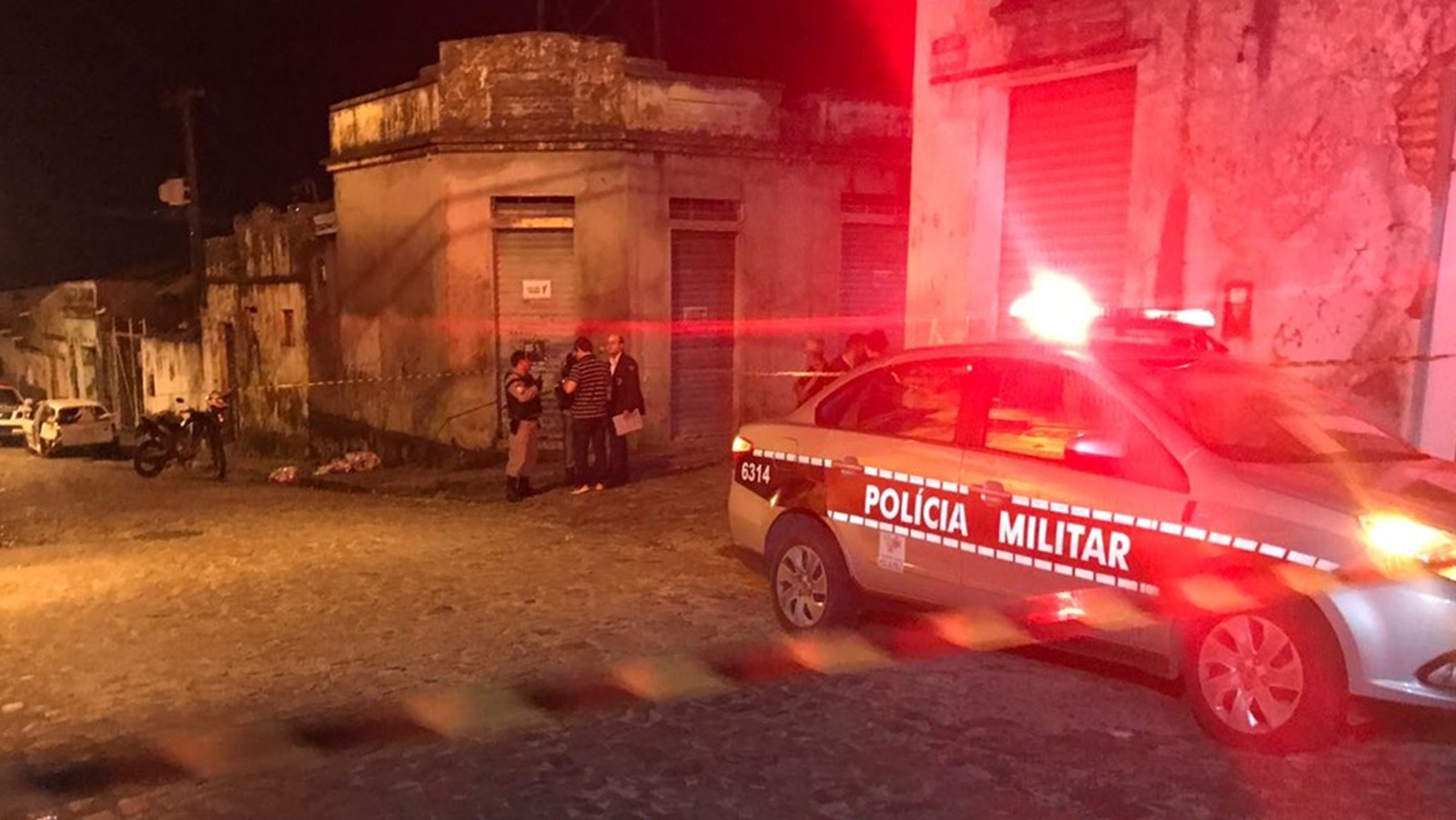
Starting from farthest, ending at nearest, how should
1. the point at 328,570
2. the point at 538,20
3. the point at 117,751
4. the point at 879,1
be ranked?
the point at 879,1 → the point at 538,20 → the point at 328,570 → the point at 117,751

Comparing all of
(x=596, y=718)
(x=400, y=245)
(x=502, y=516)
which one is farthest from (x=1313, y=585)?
(x=400, y=245)

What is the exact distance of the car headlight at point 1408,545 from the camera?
13.4ft

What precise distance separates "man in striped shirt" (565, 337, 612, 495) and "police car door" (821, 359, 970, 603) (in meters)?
5.39

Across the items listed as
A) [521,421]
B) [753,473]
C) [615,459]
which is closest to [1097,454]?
[753,473]

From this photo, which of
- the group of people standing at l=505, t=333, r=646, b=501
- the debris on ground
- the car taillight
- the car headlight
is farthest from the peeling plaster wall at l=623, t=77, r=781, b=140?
the car headlight

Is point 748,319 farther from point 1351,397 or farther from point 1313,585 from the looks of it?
point 1313,585

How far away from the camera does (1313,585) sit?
4.24 meters

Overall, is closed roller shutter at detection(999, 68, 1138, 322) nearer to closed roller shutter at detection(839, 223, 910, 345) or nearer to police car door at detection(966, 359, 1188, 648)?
police car door at detection(966, 359, 1188, 648)

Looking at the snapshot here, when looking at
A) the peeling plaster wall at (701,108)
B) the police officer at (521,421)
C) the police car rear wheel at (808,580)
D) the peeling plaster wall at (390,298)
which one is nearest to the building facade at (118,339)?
the peeling plaster wall at (390,298)

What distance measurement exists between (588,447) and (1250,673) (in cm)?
817

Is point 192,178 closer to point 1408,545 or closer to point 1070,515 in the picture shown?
point 1070,515

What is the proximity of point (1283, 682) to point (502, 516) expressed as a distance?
7.86 meters

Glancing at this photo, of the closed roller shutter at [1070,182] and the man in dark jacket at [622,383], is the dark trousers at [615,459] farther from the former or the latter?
the closed roller shutter at [1070,182]

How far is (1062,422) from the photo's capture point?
17.2 ft
